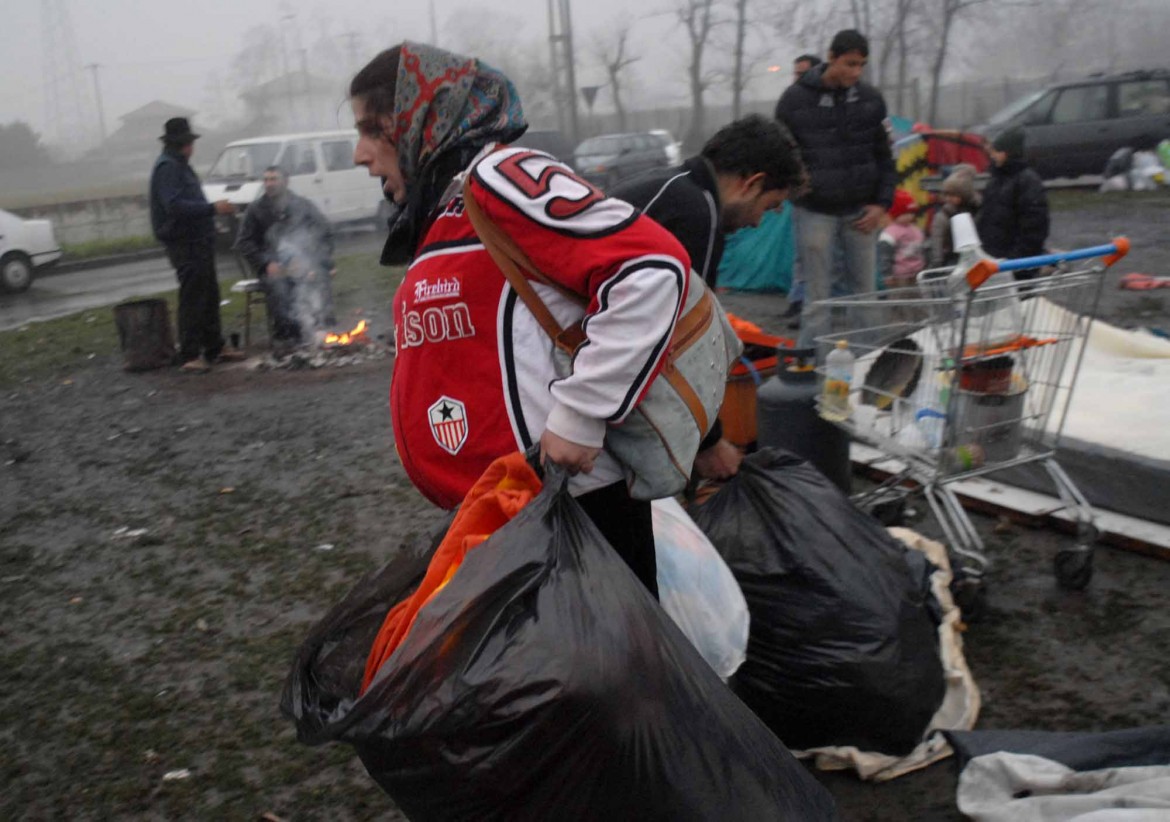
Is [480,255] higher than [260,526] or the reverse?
higher

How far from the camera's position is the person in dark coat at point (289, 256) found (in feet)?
30.4

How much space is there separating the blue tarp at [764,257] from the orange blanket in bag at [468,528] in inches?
313

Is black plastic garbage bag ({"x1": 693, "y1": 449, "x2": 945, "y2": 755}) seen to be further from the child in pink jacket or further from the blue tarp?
the blue tarp

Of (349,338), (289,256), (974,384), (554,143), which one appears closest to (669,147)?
(554,143)

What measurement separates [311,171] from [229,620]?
670 inches

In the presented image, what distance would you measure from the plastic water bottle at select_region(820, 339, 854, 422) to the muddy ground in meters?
0.81

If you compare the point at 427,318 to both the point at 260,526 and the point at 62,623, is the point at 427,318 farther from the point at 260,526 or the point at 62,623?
the point at 260,526

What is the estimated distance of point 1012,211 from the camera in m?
7.07

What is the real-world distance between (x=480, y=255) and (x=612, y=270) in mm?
285

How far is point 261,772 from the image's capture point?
2.96m

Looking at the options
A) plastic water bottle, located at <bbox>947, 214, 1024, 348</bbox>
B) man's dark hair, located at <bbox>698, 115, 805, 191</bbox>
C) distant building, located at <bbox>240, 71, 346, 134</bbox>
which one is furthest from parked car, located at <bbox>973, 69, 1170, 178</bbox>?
distant building, located at <bbox>240, 71, 346, 134</bbox>

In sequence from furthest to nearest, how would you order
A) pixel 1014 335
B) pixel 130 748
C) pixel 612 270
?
1. pixel 1014 335
2. pixel 130 748
3. pixel 612 270

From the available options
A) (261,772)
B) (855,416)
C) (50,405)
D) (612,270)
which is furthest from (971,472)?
(50,405)

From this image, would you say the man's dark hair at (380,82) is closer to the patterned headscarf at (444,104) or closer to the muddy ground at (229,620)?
the patterned headscarf at (444,104)
